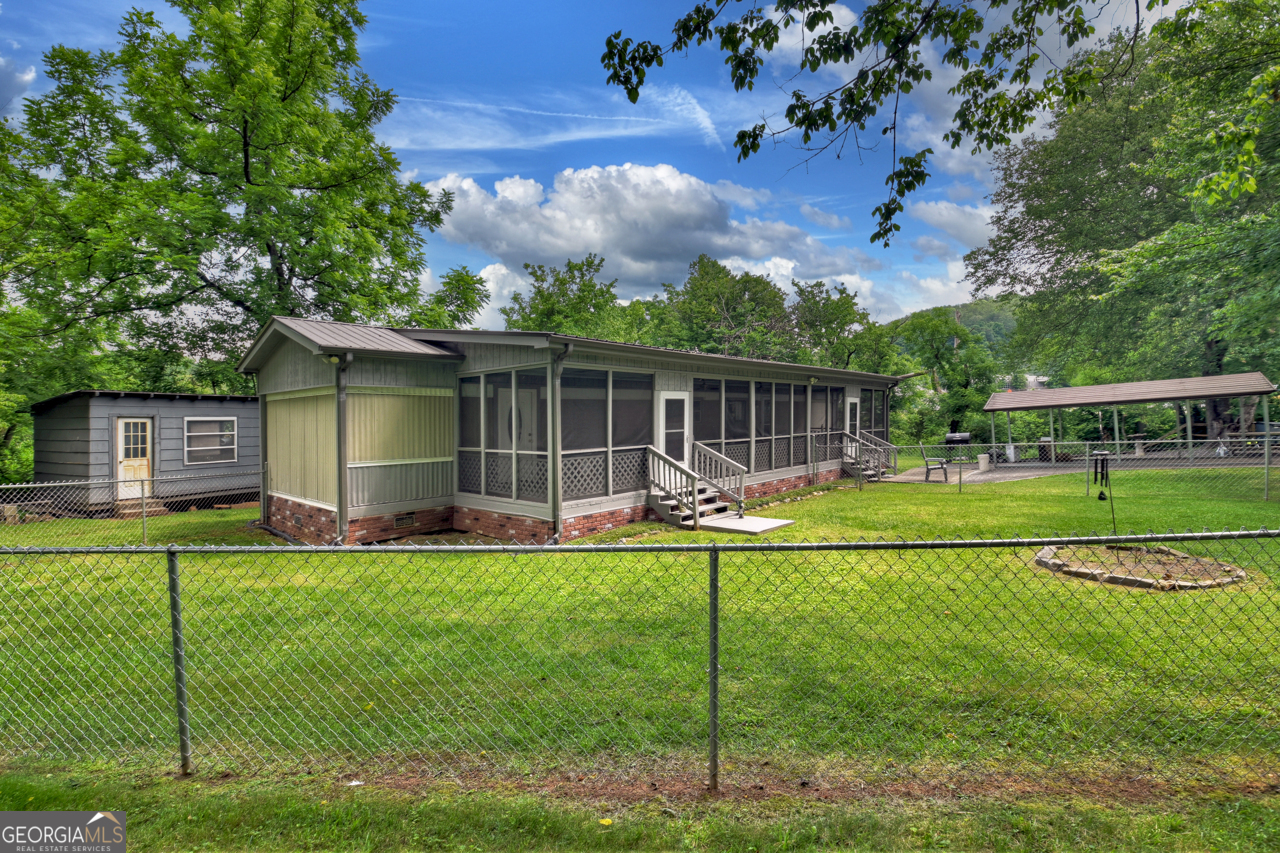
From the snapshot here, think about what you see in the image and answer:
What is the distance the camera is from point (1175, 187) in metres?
20.5

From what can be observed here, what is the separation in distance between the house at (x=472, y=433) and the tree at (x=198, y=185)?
716 centimetres

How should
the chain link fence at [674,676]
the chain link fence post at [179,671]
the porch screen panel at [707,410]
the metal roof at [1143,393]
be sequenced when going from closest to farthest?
1. the chain link fence post at [179,671]
2. the chain link fence at [674,676]
3. the porch screen panel at [707,410]
4. the metal roof at [1143,393]

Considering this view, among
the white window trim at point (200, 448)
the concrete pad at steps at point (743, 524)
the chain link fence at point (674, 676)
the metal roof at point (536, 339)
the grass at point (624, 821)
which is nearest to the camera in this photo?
the grass at point (624, 821)

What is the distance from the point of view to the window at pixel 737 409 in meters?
13.0

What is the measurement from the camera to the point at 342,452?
8.87 metres

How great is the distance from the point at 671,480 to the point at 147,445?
12388 mm

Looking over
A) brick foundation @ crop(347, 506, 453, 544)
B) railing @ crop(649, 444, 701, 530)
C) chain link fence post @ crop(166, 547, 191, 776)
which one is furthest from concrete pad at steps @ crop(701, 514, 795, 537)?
chain link fence post @ crop(166, 547, 191, 776)

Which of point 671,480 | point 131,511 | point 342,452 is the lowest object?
point 131,511

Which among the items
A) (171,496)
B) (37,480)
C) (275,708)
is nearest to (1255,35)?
(275,708)

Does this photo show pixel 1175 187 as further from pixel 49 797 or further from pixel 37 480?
pixel 37 480

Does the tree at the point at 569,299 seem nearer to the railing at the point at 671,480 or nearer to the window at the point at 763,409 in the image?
the window at the point at 763,409

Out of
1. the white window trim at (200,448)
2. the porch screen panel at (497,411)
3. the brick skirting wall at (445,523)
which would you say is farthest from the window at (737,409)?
the white window trim at (200,448)

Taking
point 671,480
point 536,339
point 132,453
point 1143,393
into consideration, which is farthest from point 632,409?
point 1143,393

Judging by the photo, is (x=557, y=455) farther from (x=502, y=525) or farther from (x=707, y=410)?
(x=707, y=410)
